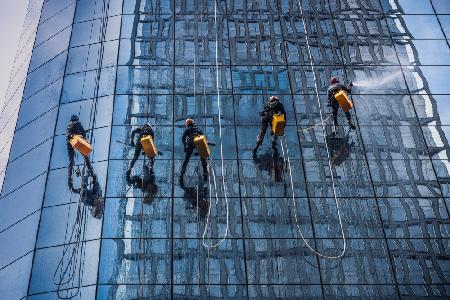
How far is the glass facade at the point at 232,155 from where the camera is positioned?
16578mm

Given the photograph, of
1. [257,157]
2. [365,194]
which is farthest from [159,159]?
[365,194]

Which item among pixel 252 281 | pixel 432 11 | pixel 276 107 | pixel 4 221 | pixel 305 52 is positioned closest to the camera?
pixel 252 281

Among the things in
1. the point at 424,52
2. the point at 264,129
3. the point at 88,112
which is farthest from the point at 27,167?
the point at 424,52

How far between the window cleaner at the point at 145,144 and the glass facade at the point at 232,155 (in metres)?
0.37

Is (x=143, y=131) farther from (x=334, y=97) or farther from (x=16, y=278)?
(x=334, y=97)

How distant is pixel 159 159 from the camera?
18.7 meters

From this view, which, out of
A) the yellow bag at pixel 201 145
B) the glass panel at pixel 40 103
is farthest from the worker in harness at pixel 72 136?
the yellow bag at pixel 201 145

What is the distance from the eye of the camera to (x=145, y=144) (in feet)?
56.0

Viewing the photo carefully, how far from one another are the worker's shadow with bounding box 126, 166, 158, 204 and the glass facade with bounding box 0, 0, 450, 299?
0.08 m

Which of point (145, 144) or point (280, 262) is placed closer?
point (280, 262)

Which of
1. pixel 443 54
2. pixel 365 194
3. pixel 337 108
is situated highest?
pixel 443 54

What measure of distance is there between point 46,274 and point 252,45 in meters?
10.7

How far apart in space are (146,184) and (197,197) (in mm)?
1622

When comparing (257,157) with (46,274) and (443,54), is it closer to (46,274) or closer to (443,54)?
(46,274)
